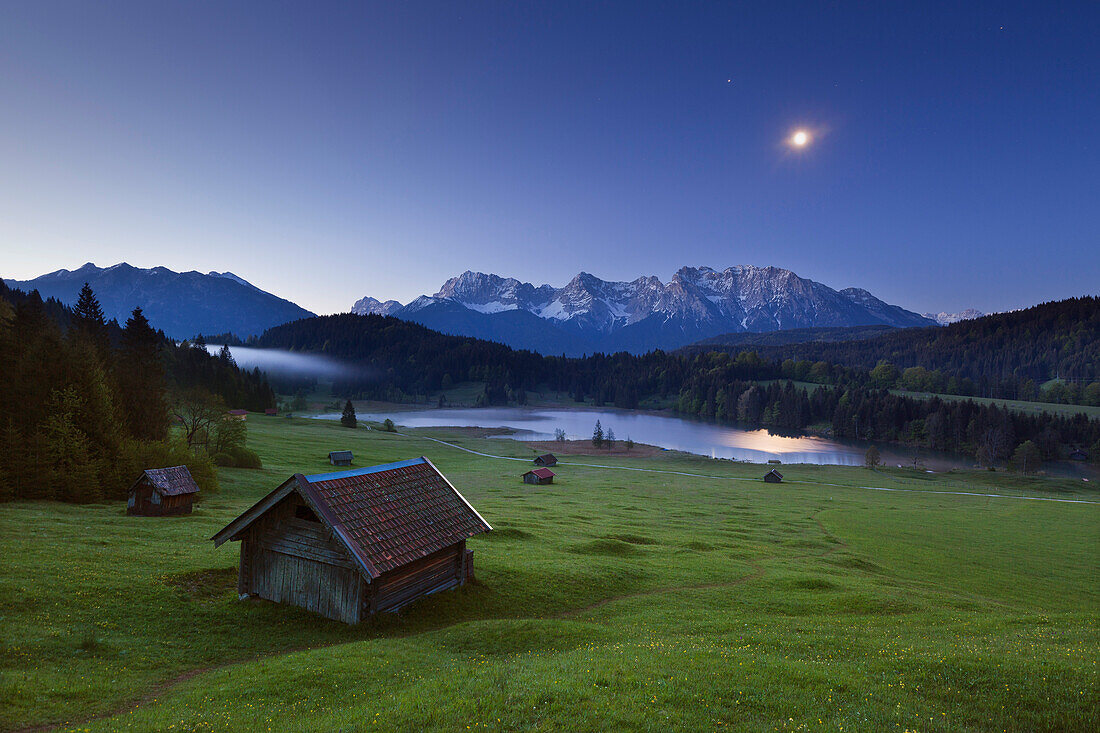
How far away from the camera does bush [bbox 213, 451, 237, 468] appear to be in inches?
2697

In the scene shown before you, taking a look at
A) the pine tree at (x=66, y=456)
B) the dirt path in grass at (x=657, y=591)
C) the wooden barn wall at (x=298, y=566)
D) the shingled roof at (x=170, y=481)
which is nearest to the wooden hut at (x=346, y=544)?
the wooden barn wall at (x=298, y=566)

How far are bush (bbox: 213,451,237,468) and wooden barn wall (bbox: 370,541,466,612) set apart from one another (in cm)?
5745

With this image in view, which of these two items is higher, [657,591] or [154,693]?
[154,693]

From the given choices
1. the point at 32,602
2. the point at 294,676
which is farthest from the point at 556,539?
the point at 32,602

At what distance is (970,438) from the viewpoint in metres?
166

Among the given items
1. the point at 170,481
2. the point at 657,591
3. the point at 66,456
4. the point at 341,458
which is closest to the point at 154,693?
the point at 657,591

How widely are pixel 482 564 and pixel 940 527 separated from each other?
53.2 metres

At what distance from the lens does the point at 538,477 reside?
7900 centimetres

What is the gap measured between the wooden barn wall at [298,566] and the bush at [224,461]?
177 ft

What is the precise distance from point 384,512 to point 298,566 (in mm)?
4315

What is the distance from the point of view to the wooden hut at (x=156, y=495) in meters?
42.0

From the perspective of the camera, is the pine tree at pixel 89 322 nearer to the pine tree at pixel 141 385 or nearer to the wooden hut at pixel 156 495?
the pine tree at pixel 141 385

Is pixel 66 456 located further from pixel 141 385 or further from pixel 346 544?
pixel 346 544

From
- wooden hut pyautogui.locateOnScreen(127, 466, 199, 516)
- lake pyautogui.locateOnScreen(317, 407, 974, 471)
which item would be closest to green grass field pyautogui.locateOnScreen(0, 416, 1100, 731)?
wooden hut pyautogui.locateOnScreen(127, 466, 199, 516)
